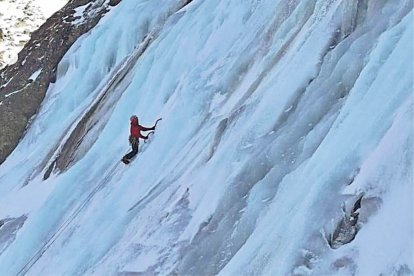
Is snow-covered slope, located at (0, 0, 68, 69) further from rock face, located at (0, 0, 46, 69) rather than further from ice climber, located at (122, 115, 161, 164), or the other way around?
ice climber, located at (122, 115, 161, 164)

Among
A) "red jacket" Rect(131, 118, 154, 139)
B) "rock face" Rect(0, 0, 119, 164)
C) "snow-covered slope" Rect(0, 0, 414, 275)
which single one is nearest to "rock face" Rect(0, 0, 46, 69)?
"rock face" Rect(0, 0, 119, 164)

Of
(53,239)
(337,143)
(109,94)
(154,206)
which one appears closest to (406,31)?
(337,143)

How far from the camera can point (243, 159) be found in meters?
8.59

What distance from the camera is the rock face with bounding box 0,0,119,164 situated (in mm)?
21344

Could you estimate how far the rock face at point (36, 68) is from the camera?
21344mm

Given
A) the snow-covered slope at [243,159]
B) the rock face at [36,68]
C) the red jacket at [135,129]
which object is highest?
the rock face at [36,68]

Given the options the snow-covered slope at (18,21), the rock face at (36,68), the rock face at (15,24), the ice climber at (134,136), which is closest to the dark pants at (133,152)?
the ice climber at (134,136)

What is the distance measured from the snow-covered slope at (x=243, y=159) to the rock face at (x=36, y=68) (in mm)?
4789

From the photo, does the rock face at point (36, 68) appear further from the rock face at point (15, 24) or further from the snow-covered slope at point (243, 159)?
the snow-covered slope at point (243, 159)

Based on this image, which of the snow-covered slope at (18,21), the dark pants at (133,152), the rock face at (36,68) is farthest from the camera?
the snow-covered slope at (18,21)

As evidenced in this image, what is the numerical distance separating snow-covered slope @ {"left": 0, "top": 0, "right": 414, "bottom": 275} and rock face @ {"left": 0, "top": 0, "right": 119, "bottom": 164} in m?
4.79

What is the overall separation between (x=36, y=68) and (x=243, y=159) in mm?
15979

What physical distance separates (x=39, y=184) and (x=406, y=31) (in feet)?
35.0

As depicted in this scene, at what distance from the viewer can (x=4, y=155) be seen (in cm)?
2052
